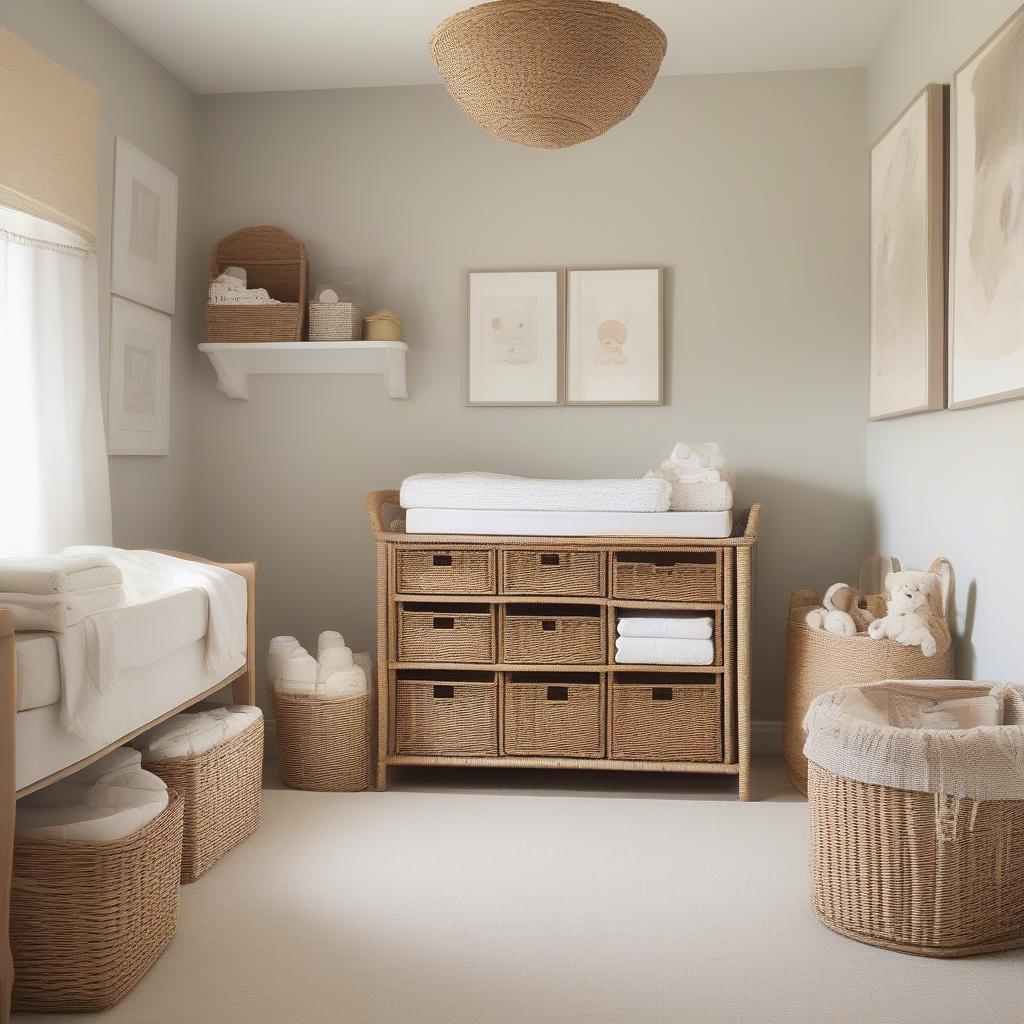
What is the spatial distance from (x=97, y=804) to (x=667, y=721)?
1662 millimetres

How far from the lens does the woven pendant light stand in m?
1.77

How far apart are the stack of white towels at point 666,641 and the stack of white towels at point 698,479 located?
0.34 meters

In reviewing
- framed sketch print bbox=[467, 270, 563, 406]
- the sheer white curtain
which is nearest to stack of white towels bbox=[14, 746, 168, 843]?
the sheer white curtain

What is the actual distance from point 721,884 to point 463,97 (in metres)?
1.81

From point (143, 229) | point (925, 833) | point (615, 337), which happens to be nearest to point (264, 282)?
point (143, 229)

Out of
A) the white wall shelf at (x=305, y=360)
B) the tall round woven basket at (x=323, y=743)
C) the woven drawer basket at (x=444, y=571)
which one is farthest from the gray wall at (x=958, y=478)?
the tall round woven basket at (x=323, y=743)

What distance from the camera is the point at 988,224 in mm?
2303

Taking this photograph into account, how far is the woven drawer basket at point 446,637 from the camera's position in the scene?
3.08 metres

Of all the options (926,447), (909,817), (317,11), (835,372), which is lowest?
(909,817)

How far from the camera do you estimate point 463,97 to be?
196 centimetres

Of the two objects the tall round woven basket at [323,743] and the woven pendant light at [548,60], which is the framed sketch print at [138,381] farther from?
the woven pendant light at [548,60]

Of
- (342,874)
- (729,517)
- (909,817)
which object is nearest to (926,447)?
(729,517)

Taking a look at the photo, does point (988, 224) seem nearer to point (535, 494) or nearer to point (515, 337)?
point (535, 494)

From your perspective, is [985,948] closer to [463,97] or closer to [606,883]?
[606,883]
